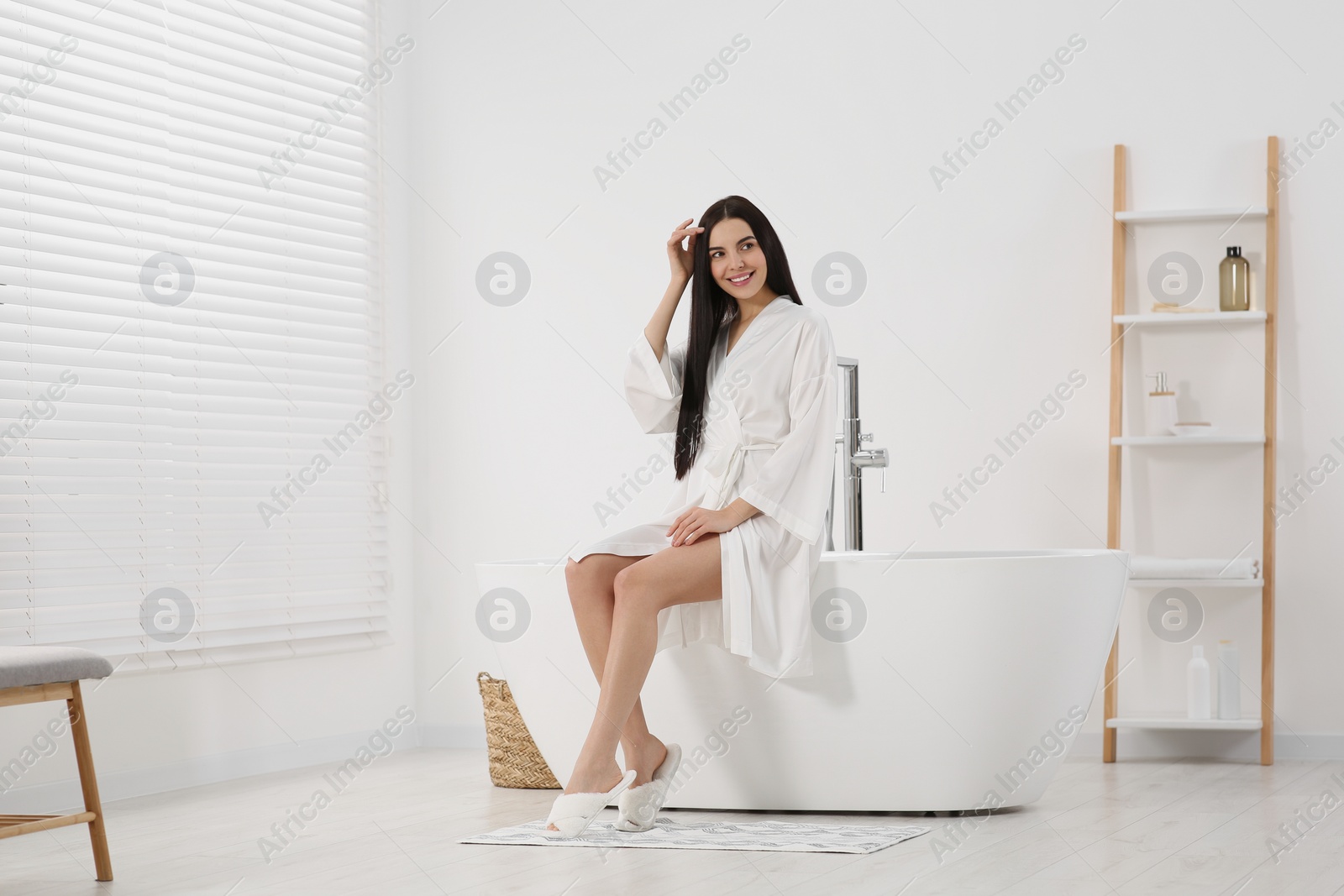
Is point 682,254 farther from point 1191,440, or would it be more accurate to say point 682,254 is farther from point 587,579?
point 1191,440

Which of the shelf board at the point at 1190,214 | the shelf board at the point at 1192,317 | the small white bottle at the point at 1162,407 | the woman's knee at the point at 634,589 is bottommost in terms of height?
the woman's knee at the point at 634,589

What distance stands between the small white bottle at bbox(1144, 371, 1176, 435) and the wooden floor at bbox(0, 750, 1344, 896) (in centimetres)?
83

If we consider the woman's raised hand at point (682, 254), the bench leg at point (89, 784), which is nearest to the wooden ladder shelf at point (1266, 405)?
the woman's raised hand at point (682, 254)

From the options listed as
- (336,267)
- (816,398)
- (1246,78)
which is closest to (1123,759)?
(816,398)

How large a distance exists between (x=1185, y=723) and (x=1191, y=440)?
0.68 m

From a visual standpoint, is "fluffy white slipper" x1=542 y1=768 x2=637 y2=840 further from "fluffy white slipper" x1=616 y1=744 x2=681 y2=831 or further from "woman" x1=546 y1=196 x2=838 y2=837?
"fluffy white slipper" x1=616 y1=744 x2=681 y2=831

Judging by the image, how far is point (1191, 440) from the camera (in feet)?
11.0

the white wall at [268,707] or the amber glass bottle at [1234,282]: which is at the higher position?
the amber glass bottle at [1234,282]

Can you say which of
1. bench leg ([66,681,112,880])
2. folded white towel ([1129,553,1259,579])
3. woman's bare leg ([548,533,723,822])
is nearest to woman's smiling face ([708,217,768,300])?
woman's bare leg ([548,533,723,822])

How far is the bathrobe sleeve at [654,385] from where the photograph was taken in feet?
8.95

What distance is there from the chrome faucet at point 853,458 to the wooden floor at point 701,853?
734mm

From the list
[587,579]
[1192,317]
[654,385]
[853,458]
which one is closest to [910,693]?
[587,579]

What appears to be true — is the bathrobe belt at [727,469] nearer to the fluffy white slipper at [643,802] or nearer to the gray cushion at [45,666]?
the fluffy white slipper at [643,802]

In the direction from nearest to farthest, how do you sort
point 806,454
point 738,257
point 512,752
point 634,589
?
point 634,589 → point 806,454 → point 738,257 → point 512,752
